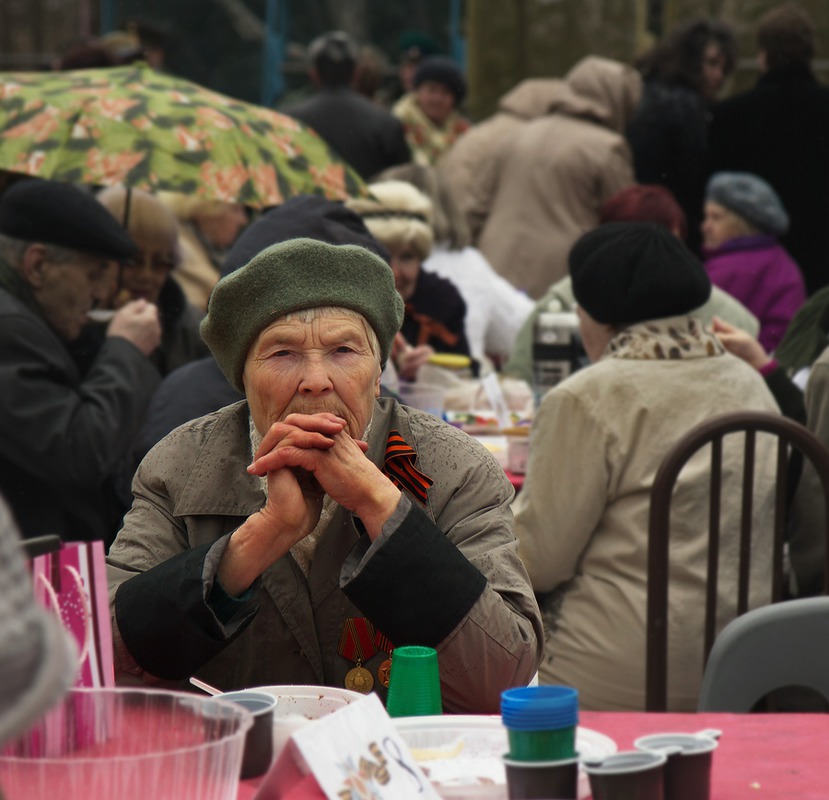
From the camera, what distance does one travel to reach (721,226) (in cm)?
733

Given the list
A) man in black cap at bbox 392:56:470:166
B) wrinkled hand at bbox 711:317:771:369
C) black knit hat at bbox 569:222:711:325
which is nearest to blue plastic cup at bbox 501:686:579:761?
black knit hat at bbox 569:222:711:325

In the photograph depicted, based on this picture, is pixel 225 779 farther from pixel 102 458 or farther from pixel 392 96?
pixel 392 96

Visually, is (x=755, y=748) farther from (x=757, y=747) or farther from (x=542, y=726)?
(x=542, y=726)

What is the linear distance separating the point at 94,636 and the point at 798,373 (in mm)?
3753

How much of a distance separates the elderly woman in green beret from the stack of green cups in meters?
0.60

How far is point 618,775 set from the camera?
154cm

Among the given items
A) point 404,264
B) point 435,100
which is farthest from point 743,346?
point 435,100

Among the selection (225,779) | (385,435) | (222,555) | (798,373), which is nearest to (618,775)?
(225,779)

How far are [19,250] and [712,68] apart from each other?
5475 millimetres

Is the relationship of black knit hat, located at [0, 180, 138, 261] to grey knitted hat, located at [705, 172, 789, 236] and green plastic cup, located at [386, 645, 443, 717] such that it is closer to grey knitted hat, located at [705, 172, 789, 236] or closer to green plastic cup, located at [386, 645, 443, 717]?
green plastic cup, located at [386, 645, 443, 717]

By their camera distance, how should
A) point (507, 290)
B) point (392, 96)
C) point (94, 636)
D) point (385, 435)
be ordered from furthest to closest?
point (392, 96), point (507, 290), point (385, 435), point (94, 636)

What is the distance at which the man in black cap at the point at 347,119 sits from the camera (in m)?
8.56

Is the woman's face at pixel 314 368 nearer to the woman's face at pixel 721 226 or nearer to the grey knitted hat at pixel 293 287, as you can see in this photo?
the grey knitted hat at pixel 293 287

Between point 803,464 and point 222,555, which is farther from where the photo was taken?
point 803,464
